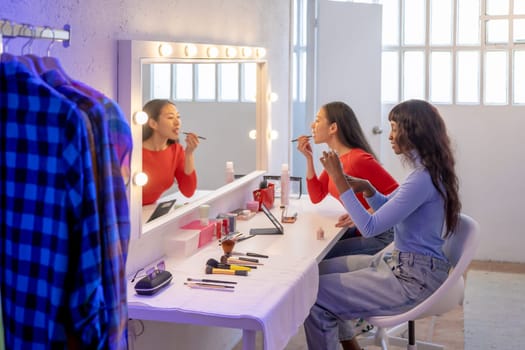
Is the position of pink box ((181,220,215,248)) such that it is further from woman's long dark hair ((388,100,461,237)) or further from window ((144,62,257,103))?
woman's long dark hair ((388,100,461,237))

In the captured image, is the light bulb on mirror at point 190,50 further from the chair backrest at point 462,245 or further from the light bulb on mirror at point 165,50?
the chair backrest at point 462,245

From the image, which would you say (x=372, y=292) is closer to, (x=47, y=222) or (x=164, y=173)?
(x=164, y=173)

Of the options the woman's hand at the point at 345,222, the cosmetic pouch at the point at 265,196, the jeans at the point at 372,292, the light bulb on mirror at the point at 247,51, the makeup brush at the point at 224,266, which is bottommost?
the jeans at the point at 372,292

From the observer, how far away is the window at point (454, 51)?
188 inches

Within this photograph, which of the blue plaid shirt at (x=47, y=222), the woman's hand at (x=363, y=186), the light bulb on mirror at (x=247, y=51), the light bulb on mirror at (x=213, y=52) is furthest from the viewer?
the light bulb on mirror at (x=247, y=51)

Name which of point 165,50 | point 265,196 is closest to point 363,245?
point 265,196

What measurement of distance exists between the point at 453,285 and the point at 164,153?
104 cm

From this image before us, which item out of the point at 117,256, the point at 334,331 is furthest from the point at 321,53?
the point at 117,256

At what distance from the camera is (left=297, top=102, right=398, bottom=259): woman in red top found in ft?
10.3

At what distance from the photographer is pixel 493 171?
16.0ft

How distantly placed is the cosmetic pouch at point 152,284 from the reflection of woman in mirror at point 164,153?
12.3 inches

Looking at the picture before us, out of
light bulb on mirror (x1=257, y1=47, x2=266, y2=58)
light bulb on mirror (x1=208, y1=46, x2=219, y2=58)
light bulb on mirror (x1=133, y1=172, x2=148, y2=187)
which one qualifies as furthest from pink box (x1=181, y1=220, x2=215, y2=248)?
light bulb on mirror (x1=257, y1=47, x2=266, y2=58)

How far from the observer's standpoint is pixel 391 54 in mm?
4988

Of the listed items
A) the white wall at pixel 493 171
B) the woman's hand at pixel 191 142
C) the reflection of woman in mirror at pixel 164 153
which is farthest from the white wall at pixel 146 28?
the white wall at pixel 493 171
